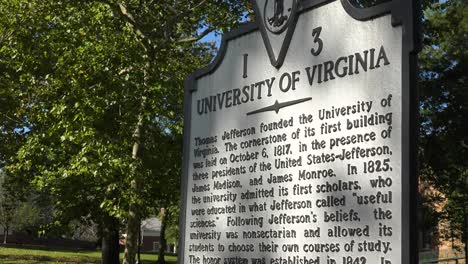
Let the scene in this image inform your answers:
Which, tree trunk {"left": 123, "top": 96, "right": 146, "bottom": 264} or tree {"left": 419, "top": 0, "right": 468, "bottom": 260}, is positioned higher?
tree {"left": 419, "top": 0, "right": 468, "bottom": 260}

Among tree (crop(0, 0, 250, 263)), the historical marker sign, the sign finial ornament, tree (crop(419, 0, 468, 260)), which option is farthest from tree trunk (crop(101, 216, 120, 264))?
the sign finial ornament

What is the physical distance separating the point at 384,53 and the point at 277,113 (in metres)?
0.98

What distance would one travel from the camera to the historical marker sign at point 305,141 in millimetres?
3676

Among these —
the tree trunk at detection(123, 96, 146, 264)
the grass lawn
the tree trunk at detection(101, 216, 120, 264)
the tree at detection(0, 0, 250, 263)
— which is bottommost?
the grass lawn

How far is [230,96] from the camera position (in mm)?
5012

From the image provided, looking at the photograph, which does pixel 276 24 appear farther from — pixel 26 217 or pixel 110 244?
pixel 26 217

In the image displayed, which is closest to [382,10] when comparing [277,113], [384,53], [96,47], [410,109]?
[384,53]

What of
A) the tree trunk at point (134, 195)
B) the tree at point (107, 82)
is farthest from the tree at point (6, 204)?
the tree trunk at point (134, 195)

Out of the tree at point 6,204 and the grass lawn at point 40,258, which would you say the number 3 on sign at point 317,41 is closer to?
the grass lawn at point 40,258

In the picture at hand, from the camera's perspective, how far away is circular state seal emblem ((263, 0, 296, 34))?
4629 mm

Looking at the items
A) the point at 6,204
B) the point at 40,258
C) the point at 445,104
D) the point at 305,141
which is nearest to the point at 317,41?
the point at 305,141

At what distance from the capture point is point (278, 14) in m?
4.74

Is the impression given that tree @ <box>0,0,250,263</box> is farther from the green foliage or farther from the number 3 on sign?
the green foliage

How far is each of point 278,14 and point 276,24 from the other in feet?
0.26
